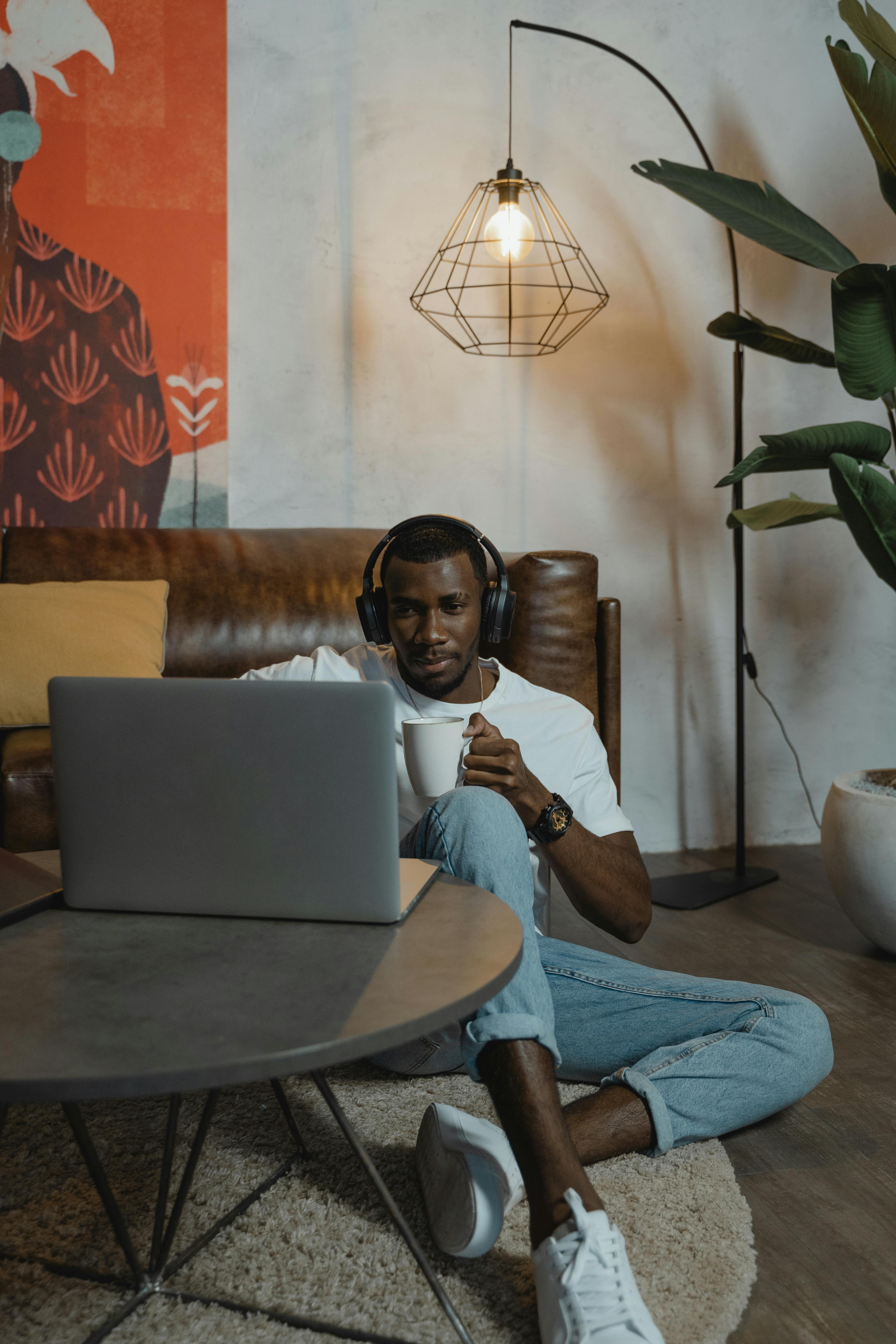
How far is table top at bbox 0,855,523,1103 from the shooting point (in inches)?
24.0

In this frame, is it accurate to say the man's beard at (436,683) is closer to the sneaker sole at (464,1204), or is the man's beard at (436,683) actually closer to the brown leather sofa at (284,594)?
the sneaker sole at (464,1204)

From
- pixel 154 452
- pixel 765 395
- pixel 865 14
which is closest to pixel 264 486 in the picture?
pixel 154 452

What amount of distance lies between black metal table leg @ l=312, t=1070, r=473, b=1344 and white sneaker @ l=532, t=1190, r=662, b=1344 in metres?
0.08

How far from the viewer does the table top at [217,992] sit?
0.61m

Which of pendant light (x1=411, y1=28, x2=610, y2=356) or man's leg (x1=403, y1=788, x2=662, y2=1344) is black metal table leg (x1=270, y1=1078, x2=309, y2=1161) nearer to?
man's leg (x1=403, y1=788, x2=662, y2=1344)

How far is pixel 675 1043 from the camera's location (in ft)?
4.42

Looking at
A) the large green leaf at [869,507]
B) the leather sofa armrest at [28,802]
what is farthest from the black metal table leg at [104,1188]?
the large green leaf at [869,507]

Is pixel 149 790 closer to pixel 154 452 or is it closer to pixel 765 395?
pixel 154 452

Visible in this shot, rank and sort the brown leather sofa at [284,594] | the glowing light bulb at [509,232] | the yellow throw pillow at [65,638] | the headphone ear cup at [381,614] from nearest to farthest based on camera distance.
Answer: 1. the headphone ear cup at [381,614]
2. the yellow throw pillow at [65,638]
3. the brown leather sofa at [284,594]
4. the glowing light bulb at [509,232]

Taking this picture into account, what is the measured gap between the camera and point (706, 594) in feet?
10.3

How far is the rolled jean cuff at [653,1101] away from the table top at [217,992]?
1.57 feet

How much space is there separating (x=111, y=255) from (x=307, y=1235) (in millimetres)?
2458

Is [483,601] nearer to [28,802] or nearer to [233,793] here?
[233,793]

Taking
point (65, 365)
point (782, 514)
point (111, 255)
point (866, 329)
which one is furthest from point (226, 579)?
point (866, 329)
